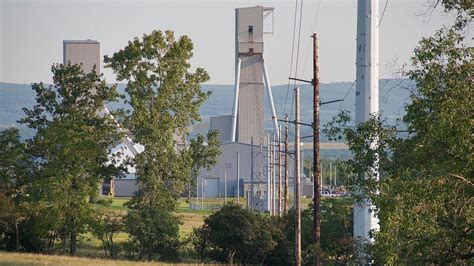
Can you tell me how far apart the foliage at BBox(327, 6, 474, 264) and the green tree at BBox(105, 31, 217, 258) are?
3964 cm

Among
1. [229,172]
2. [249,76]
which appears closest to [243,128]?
[229,172]

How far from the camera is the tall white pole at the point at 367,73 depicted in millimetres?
37281

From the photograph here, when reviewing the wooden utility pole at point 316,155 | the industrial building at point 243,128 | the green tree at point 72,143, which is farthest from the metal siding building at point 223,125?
the wooden utility pole at point 316,155

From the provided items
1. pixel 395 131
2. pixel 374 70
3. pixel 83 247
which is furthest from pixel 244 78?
pixel 395 131

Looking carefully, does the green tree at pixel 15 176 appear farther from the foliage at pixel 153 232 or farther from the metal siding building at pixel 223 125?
the metal siding building at pixel 223 125

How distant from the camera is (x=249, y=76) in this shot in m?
150

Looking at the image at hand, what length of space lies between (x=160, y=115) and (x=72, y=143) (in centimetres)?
509

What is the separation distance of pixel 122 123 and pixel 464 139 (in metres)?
45.1

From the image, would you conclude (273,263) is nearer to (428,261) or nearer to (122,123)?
(122,123)

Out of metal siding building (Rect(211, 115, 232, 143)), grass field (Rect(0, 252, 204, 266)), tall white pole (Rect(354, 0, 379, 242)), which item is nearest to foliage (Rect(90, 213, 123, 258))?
grass field (Rect(0, 252, 204, 266))

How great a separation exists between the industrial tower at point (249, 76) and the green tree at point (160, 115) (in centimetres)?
7274

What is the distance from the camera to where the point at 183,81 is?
66.1m

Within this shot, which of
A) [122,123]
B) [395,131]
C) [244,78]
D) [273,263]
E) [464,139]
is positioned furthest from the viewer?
[244,78]

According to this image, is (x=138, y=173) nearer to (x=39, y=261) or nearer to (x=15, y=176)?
(x=15, y=176)
